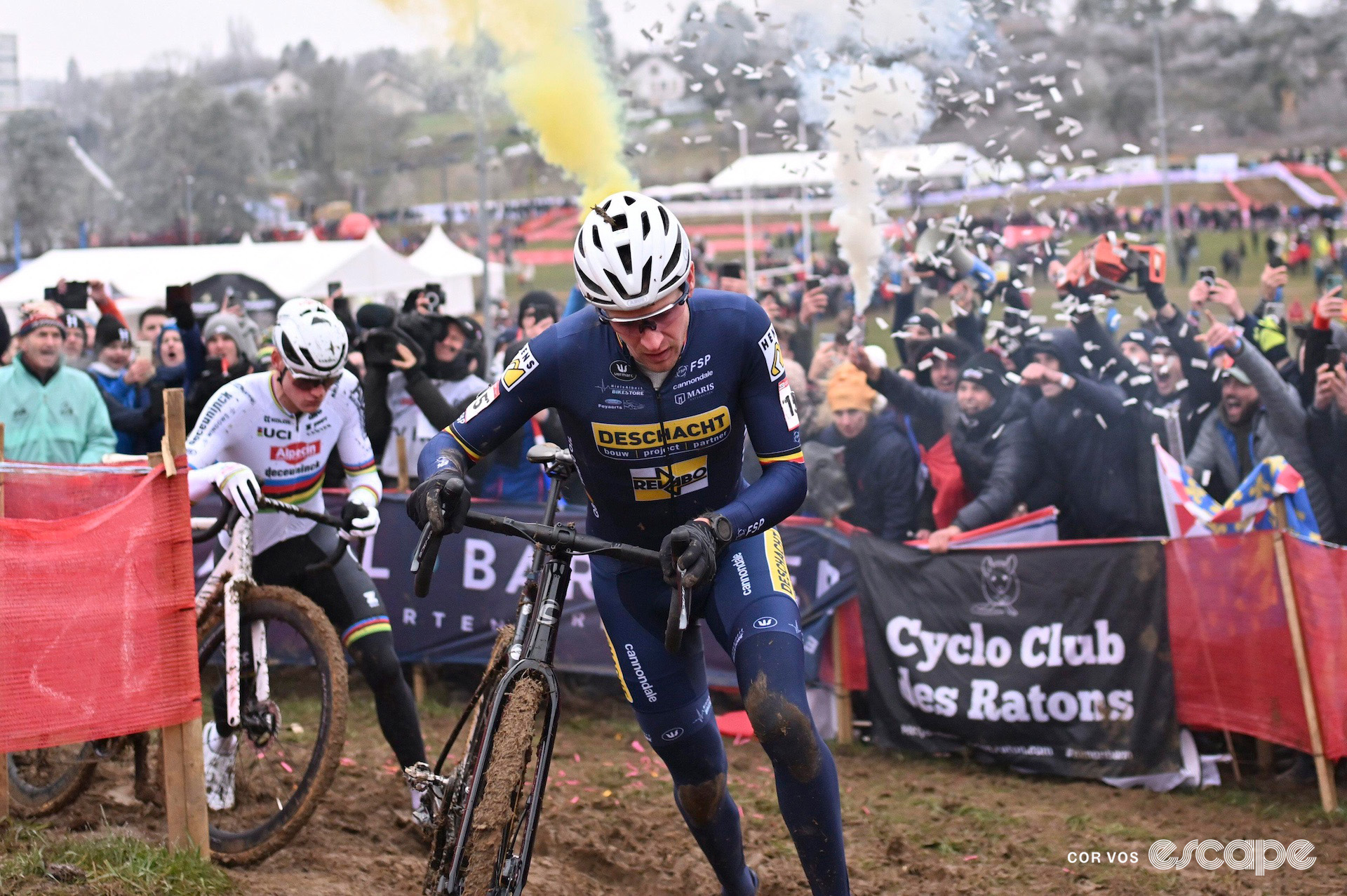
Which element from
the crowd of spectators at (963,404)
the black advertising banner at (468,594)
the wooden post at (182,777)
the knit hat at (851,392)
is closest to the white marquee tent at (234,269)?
the crowd of spectators at (963,404)

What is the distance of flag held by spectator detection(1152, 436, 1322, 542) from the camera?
6.79m

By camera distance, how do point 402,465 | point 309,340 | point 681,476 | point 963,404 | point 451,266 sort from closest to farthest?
point 681,476 → point 309,340 → point 963,404 → point 402,465 → point 451,266

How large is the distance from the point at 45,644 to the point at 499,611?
12.9 feet

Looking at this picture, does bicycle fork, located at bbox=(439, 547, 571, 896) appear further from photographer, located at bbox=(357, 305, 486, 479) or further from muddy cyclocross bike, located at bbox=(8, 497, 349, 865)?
photographer, located at bbox=(357, 305, 486, 479)

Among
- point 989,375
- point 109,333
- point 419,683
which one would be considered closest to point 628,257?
point 989,375

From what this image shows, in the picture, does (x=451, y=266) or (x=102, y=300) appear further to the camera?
(x=451, y=266)

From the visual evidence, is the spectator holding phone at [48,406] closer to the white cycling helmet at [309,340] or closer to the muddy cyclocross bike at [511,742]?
the white cycling helmet at [309,340]

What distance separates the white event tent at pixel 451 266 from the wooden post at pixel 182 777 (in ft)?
83.5

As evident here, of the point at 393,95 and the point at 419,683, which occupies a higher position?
the point at 393,95

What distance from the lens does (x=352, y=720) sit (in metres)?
7.94

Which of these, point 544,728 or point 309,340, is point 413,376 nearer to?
point 309,340

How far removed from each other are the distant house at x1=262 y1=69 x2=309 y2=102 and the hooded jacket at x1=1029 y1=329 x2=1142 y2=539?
88.3 m

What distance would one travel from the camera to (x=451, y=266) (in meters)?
31.2

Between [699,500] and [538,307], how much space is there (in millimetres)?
5778
